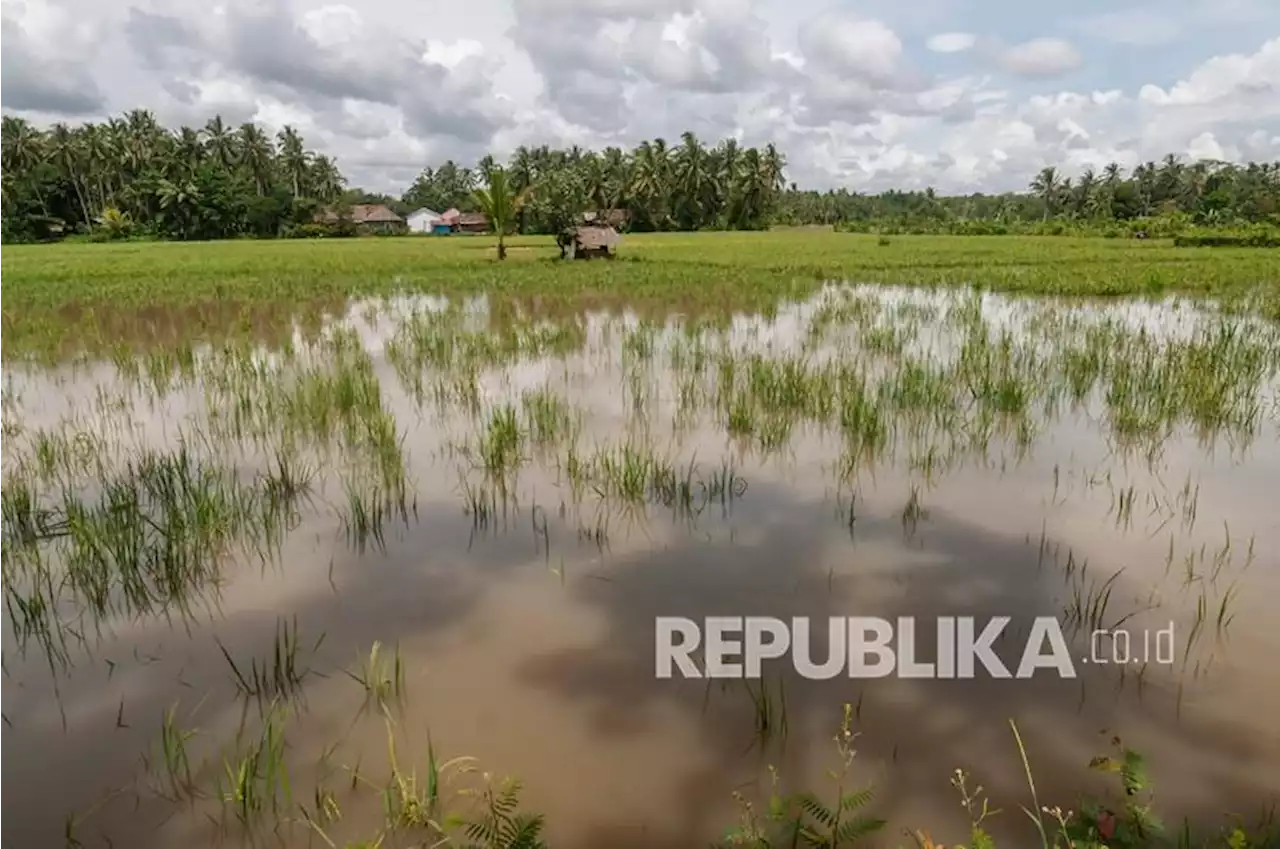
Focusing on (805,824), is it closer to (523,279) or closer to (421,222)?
(523,279)

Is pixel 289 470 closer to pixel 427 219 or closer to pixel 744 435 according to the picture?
pixel 744 435

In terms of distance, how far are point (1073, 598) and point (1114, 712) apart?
73 centimetres

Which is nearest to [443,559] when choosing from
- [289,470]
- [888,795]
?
[289,470]

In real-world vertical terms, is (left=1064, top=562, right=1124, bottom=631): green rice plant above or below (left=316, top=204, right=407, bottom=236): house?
below

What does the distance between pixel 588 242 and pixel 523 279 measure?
693cm

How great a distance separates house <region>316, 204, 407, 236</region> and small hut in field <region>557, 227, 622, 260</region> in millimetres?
30633

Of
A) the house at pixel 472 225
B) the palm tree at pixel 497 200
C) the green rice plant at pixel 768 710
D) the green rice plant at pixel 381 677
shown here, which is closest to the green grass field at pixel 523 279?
the palm tree at pixel 497 200

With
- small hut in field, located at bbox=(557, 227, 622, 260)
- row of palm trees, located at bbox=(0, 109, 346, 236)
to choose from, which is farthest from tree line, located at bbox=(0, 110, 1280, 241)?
small hut in field, located at bbox=(557, 227, 622, 260)

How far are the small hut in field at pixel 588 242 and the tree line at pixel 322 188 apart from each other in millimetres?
14204

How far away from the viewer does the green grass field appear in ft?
37.1

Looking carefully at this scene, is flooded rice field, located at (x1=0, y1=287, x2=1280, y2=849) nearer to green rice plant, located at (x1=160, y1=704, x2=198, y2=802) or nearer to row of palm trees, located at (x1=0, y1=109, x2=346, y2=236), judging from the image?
green rice plant, located at (x1=160, y1=704, x2=198, y2=802)

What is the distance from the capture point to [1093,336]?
8.09m

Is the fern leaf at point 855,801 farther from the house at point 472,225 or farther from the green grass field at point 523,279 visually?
the house at point 472,225

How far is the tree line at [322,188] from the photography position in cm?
4253
